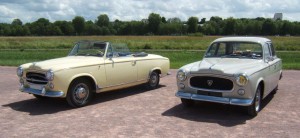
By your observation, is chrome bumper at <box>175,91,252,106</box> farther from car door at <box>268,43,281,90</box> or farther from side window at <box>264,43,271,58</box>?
side window at <box>264,43,271,58</box>

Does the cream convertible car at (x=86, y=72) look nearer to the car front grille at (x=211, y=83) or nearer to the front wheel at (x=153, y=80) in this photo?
the front wheel at (x=153, y=80)

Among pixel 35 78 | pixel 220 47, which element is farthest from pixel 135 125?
pixel 220 47

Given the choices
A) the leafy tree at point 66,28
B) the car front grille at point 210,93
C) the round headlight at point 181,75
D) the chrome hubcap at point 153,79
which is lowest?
the chrome hubcap at point 153,79

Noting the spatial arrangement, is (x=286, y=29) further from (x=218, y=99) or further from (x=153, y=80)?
(x=218, y=99)

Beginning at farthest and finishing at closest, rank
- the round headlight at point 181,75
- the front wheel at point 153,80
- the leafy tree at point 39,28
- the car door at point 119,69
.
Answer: the leafy tree at point 39,28 → the front wheel at point 153,80 → the car door at point 119,69 → the round headlight at point 181,75

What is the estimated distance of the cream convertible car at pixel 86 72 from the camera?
25.4 feet

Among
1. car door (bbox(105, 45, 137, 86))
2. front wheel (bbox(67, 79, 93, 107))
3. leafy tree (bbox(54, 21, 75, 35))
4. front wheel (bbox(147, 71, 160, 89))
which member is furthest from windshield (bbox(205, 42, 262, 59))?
leafy tree (bbox(54, 21, 75, 35))

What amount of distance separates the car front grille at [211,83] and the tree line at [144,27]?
97798 mm

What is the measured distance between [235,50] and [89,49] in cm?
376

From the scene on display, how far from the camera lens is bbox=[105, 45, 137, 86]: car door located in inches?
350

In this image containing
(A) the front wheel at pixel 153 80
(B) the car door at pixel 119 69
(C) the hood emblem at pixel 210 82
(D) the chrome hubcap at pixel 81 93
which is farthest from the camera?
(A) the front wheel at pixel 153 80

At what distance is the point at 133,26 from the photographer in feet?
389

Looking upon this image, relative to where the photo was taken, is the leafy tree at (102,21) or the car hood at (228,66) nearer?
the car hood at (228,66)

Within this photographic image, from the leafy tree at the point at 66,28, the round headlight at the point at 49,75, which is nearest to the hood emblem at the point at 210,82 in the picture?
the round headlight at the point at 49,75
